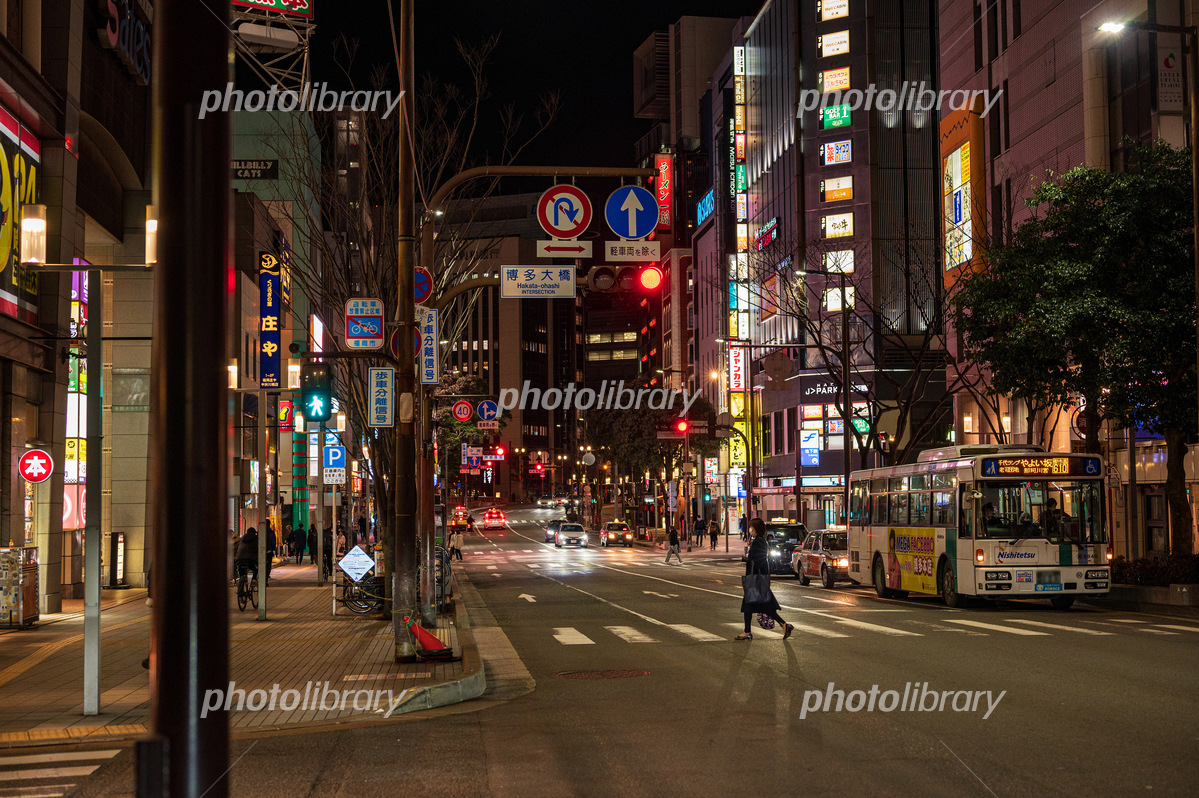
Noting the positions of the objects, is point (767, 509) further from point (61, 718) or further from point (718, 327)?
point (61, 718)

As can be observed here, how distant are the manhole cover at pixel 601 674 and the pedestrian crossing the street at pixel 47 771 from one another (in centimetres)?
573

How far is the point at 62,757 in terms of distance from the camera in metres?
9.73

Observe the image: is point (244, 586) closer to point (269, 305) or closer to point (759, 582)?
point (759, 582)

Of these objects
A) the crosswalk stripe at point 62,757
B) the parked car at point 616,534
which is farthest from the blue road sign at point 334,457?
the parked car at point 616,534

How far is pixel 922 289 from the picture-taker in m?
67.1

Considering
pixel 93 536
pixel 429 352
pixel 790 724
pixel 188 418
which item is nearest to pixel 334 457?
pixel 429 352

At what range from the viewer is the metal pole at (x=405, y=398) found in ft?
49.4

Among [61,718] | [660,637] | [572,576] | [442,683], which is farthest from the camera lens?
[572,576]

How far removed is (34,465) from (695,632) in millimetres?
13536

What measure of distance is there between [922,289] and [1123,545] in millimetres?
35400

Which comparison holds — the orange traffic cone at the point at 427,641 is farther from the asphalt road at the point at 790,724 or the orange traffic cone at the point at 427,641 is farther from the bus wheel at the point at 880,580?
the bus wheel at the point at 880,580

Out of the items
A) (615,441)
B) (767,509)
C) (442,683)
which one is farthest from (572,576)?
(615,441)

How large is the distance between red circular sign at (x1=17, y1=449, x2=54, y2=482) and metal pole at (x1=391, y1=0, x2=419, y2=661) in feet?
34.6

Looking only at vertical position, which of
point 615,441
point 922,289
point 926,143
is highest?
point 926,143
